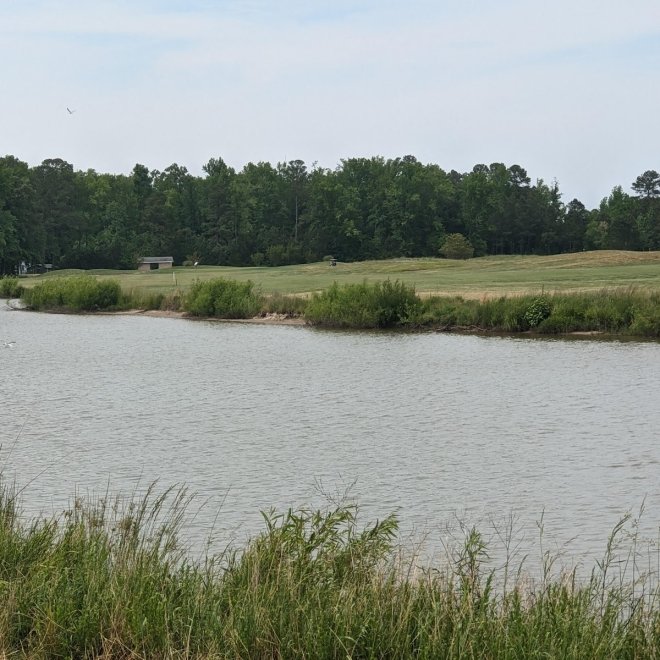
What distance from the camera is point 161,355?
40.2 metres

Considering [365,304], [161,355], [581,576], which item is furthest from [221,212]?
[581,576]

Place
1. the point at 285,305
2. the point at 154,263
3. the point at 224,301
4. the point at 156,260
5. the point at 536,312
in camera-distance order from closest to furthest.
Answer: the point at 536,312
the point at 285,305
the point at 224,301
the point at 154,263
the point at 156,260

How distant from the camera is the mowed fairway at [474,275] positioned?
62.8 m

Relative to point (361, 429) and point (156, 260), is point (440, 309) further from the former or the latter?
point (156, 260)

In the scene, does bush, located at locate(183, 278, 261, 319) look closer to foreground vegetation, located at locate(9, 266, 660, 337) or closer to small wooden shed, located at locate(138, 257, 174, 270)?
foreground vegetation, located at locate(9, 266, 660, 337)

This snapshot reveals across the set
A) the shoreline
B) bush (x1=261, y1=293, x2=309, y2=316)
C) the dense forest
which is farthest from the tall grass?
the dense forest

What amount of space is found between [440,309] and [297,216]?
9715 centimetres

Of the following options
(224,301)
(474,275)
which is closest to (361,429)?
(224,301)

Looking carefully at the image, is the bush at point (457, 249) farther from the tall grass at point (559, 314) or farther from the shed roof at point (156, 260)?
the tall grass at point (559, 314)

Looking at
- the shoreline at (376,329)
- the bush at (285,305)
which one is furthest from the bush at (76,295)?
the bush at (285,305)

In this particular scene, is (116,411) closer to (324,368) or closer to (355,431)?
(355,431)

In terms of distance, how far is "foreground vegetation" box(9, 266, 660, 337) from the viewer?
44.7 m

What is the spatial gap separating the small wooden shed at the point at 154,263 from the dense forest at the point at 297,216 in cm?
515

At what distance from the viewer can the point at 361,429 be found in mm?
23312
